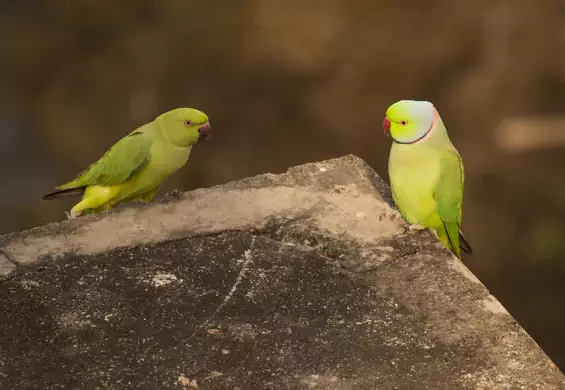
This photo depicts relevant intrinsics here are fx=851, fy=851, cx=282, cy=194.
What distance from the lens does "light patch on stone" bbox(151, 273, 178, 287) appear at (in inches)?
101

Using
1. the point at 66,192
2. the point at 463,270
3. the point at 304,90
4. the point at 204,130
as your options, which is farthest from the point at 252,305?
the point at 304,90

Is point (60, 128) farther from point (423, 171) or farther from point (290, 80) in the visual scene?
point (423, 171)

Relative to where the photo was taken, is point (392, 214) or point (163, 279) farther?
point (392, 214)

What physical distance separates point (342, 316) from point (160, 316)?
0.52m

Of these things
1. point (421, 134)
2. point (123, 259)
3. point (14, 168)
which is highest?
point (421, 134)

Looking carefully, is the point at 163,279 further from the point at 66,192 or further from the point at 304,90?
the point at 304,90

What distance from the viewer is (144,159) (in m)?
3.17

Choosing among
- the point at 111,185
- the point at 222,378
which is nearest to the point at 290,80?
the point at 111,185

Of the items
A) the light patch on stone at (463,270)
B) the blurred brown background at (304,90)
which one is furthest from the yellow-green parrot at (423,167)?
the blurred brown background at (304,90)

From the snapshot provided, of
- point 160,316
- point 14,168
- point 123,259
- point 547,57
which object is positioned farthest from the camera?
point 547,57

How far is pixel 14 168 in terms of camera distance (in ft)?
21.2

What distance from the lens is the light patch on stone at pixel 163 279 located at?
2559 mm

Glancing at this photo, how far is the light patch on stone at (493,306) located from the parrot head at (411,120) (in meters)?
0.64

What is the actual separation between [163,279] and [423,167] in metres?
0.95
